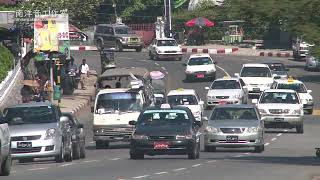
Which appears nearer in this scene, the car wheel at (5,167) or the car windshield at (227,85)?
the car wheel at (5,167)

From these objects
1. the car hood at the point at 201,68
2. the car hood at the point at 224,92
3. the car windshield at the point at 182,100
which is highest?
the car windshield at the point at 182,100

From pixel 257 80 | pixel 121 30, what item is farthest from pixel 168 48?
pixel 257 80

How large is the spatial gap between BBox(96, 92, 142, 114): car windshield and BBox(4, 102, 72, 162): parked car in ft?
24.1

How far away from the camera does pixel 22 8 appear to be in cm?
6269

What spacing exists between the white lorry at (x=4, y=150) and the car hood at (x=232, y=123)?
35.6ft

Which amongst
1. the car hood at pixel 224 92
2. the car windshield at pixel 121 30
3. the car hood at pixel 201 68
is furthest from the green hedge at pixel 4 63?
the car windshield at pixel 121 30

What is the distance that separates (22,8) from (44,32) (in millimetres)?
10622

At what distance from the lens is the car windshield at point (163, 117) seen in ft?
104

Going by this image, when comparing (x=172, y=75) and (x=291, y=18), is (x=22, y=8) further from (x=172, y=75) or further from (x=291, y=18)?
(x=291, y=18)

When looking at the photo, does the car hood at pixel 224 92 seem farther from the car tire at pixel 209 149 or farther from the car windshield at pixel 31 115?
the car windshield at pixel 31 115

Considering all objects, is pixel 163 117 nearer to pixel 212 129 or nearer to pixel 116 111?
pixel 212 129

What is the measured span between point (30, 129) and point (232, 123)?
797 cm

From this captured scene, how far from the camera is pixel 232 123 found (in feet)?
115

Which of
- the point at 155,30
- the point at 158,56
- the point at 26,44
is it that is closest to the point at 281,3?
the point at 26,44
